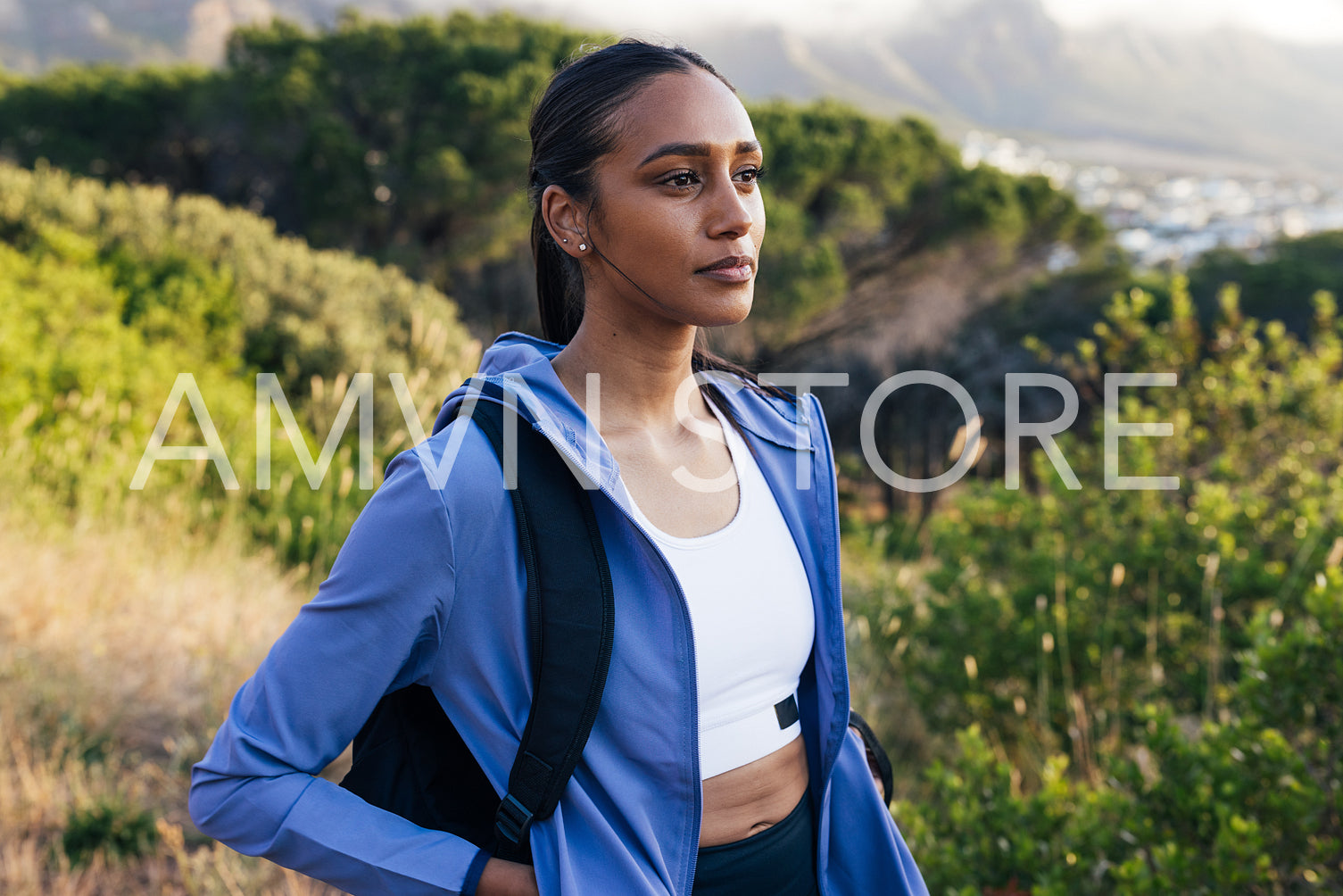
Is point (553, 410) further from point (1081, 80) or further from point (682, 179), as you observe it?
point (1081, 80)

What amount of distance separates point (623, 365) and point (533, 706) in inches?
22.4

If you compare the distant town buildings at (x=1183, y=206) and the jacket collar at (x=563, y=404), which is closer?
the jacket collar at (x=563, y=404)

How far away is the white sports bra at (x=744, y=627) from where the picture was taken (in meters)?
1.26

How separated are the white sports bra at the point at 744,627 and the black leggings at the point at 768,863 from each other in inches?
4.6

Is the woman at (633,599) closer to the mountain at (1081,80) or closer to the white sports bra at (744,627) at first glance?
the white sports bra at (744,627)

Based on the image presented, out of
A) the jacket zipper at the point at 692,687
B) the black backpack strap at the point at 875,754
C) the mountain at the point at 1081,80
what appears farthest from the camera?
the mountain at the point at 1081,80

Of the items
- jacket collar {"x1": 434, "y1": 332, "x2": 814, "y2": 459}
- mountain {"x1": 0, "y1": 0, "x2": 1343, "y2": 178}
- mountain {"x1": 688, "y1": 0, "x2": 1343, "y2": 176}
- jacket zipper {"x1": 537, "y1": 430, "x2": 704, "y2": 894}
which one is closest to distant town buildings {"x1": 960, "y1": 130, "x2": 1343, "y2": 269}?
mountain {"x1": 0, "y1": 0, "x2": 1343, "y2": 178}

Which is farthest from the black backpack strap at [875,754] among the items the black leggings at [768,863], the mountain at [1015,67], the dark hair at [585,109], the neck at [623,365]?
the mountain at [1015,67]

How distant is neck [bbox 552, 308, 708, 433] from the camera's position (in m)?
1.43

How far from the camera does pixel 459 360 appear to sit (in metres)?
6.08

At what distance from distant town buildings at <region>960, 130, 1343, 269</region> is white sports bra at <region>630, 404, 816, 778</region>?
14591 millimetres

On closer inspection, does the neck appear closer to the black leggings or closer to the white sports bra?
the white sports bra

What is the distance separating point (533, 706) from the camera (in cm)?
109

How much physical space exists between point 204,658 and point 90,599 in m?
0.71
